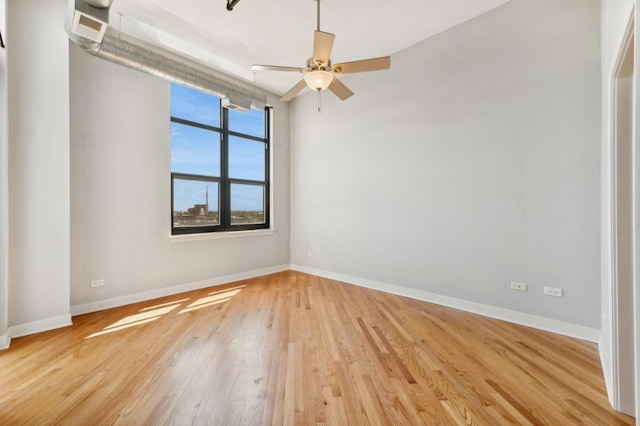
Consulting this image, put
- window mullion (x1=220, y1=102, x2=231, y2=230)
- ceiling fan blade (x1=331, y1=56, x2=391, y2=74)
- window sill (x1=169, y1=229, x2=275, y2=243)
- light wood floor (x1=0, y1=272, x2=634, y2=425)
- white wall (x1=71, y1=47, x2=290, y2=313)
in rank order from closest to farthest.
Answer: light wood floor (x1=0, y1=272, x2=634, y2=425) → ceiling fan blade (x1=331, y1=56, x2=391, y2=74) → white wall (x1=71, y1=47, x2=290, y2=313) → window sill (x1=169, y1=229, x2=275, y2=243) → window mullion (x1=220, y1=102, x2=231, y2=230)

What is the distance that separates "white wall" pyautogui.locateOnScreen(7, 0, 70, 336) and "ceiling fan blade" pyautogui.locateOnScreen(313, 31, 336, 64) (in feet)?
9.11

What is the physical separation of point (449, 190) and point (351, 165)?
1726 millimetres

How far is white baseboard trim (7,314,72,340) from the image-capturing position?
2651 millimetres

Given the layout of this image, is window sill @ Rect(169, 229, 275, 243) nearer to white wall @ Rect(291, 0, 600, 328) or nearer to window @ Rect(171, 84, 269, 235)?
window @ Rect(171, 84, 269, 235)

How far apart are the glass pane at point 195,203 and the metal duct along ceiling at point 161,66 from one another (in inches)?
56.5

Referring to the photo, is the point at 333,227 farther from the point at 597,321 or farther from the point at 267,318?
the point at 597,321

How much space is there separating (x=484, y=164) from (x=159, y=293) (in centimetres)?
477

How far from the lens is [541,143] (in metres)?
2.86

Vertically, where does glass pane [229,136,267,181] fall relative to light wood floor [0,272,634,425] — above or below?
above

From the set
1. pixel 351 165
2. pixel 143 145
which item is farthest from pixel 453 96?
pixel 143 145

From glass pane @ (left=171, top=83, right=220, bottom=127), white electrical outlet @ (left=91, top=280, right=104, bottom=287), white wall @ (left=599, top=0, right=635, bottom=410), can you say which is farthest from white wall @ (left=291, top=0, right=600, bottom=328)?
white electrical outlet @ (left=91, top=280, right=104, bottom=287)

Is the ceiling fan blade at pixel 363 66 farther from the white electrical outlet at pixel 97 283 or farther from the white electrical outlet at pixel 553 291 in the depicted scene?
the white electrical outlet at pixel 97 283

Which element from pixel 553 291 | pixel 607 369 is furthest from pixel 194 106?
pixel 607 369

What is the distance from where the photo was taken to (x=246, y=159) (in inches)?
207
